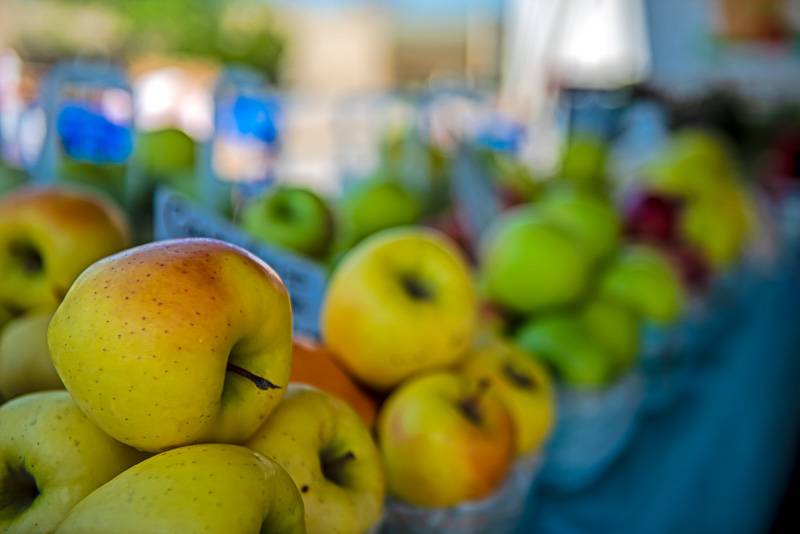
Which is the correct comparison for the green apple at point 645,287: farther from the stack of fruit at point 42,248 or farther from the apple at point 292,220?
the stack of fruit at point 42,248

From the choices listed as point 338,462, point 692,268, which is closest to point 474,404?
point 338,462

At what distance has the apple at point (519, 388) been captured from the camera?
0.76 m

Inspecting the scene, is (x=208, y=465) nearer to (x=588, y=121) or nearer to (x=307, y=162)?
(x=588, y=121)

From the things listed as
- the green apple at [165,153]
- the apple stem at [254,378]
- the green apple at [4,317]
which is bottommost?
the green apple at [4,317]

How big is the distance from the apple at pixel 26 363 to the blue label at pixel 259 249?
0.15m

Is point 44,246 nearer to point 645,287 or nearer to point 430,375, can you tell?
point 430,375

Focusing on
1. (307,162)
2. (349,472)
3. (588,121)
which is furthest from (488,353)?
(307,162)

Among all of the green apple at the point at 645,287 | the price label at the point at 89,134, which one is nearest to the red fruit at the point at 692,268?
the green apple at the point at 645,287

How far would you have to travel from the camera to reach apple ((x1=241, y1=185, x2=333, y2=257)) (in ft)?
3.25

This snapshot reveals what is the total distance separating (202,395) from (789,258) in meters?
2.20

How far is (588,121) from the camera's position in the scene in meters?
2.68

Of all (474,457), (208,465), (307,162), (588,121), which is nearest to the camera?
(208,465)

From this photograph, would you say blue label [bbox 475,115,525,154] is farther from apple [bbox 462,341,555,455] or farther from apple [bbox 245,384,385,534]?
apple [bbox 245,384,385,534]

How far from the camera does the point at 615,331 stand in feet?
3.47
